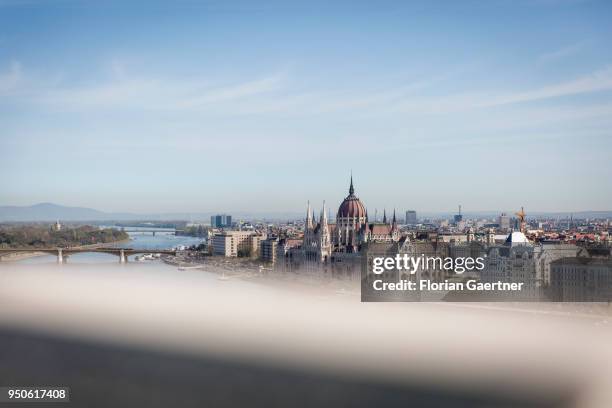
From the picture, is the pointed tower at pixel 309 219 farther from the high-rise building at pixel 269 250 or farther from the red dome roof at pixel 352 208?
the high-rise building at pixel 269 250

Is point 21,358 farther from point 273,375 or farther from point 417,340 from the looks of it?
point 417,340

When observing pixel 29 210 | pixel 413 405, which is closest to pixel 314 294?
pixel 413 405

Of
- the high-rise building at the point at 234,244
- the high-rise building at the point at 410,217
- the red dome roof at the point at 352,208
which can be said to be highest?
the red dome roof at the point at 352,208

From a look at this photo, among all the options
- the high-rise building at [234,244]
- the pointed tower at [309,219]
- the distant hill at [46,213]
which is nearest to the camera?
the pointed tower at [309,219]

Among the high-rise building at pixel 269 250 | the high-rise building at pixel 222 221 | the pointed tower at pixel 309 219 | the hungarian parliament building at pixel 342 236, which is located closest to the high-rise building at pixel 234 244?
the high-rise building at pixel 269 250

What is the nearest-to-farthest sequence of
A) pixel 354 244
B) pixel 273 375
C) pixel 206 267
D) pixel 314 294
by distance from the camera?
1. pixel 273 375
2. pixel 314 294
3. pixel 354 244
4. pixel 206 267

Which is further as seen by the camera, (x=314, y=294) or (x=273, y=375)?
(x=314, y=294)

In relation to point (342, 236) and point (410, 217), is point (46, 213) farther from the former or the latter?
point (342, 236)

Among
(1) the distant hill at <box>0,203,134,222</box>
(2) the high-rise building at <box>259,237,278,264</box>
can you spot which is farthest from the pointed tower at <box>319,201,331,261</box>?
(1) the distant hill at <box>0,203,134,222</box>

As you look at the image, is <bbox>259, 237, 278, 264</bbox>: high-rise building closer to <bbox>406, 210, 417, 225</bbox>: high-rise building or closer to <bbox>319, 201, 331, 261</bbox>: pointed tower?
<bbox>319, 201, 331, 261</bbox>: pointed tower
